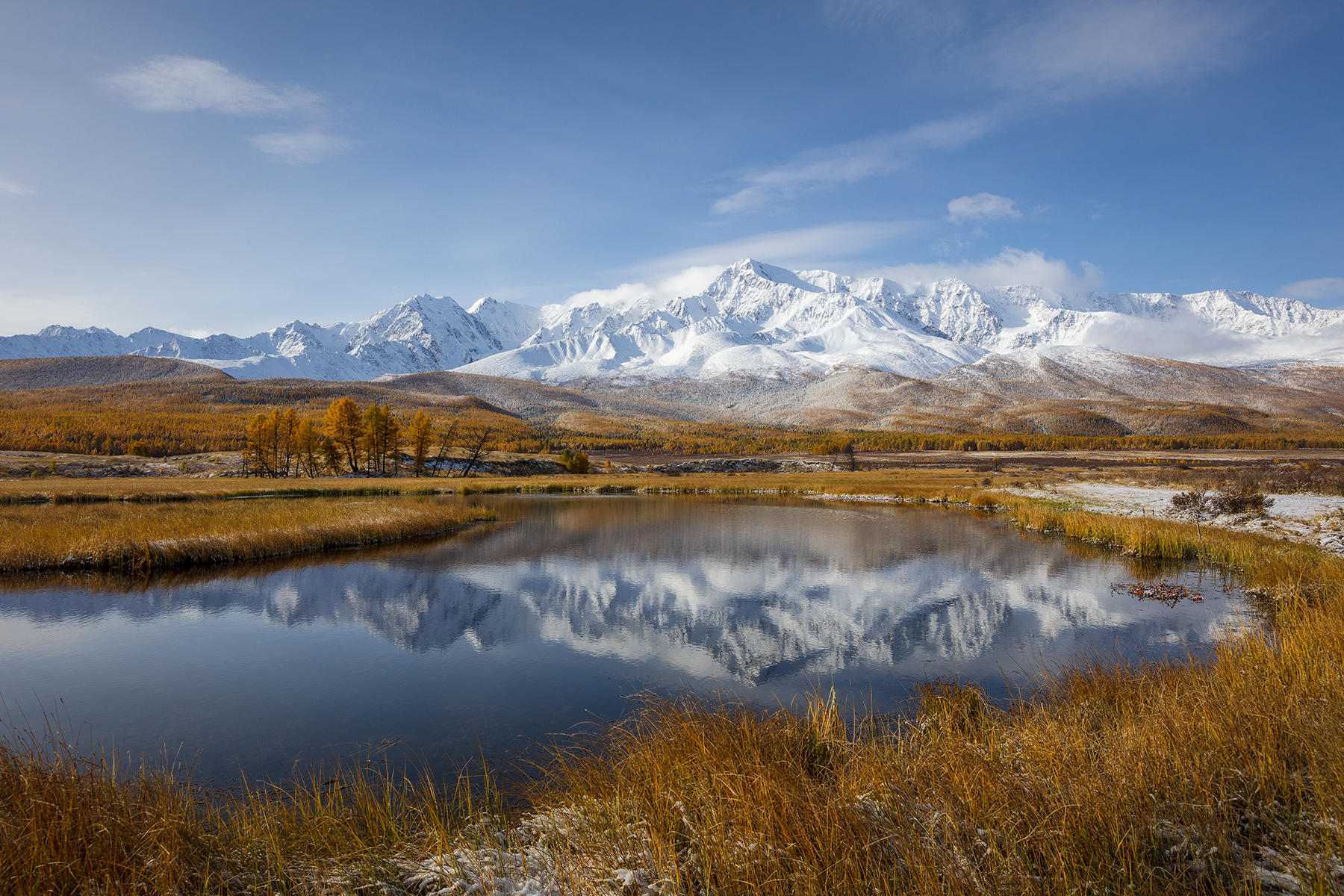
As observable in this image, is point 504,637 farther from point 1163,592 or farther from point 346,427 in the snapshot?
point 346,427

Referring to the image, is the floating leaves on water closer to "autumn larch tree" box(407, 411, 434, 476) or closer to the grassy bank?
the grassy bank

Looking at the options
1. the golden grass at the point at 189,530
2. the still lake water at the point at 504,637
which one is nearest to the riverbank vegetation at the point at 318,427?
the golden grass at the point at 189,530

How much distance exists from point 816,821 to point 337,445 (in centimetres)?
8198

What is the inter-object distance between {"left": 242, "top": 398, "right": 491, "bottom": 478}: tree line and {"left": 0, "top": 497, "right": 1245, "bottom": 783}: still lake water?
52647 mm

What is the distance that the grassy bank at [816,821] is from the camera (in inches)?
150

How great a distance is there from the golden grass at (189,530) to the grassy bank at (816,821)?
720 inches

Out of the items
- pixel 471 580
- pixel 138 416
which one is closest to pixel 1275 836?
pixel 471 580

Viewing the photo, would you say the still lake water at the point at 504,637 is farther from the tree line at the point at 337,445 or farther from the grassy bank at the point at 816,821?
the tree line at the point at 337,445

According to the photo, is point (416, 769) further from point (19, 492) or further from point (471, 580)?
point (19, 492)

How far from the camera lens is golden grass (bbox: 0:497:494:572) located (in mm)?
19750

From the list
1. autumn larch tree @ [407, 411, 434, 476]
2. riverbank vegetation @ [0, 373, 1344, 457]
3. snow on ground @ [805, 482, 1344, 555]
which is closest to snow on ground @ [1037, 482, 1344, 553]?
snow on ground @ [805, 482, 1344, 555]

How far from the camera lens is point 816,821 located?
13.8ft

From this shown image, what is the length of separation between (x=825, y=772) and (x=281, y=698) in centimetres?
929

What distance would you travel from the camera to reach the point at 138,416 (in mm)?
113812
